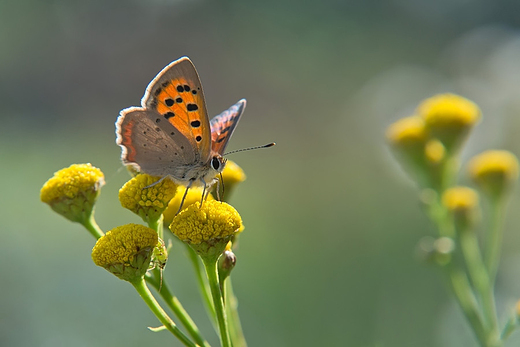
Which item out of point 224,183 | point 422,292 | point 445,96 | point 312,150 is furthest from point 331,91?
point 224,183

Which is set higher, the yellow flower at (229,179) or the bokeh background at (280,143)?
the yellow flower at (229,179)

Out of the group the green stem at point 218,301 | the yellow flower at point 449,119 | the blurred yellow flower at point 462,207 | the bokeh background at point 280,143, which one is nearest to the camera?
the green stem at point 218,301

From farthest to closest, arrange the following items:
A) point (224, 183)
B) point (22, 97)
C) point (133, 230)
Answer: point (22, 97) → point (224, 183) → point (133, 230)

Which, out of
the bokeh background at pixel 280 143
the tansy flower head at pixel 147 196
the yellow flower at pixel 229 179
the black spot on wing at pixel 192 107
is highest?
the black spot on wing at pixel 192 107

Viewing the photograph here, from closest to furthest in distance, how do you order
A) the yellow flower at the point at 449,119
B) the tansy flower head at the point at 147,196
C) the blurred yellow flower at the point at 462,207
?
the tansy flower head at the point at 147,196
the blurred yellow flower at the point at 462,207
the yellow flower at the point at 449,119

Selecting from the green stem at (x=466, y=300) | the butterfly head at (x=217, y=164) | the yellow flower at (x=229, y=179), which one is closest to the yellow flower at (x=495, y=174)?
the green stem at (x=466, y=300)

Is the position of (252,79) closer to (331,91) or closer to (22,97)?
(331,91)

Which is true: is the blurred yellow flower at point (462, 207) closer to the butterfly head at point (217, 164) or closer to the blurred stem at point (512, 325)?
the blurred stem at point (512, 325)

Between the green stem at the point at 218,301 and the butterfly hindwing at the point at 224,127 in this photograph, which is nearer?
the green stem at the point at 218,301
